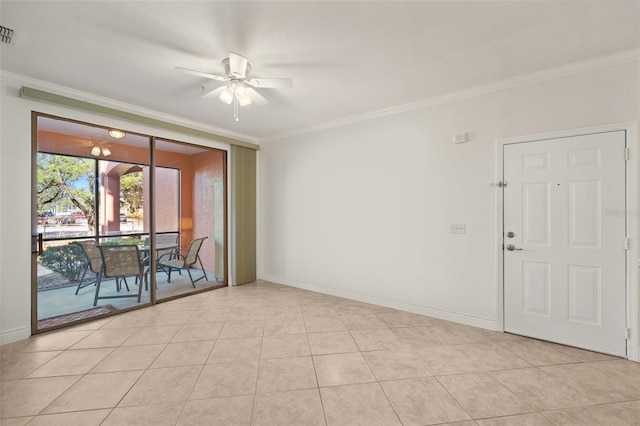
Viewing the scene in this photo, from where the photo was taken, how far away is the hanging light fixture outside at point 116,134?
11.5 ft

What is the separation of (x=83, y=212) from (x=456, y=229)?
4.78m

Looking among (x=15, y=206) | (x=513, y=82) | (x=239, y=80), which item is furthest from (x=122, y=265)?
(x=513, y=82)

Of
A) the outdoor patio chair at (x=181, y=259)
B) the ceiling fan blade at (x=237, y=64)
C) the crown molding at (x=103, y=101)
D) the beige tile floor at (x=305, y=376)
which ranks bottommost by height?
the beige tile floor at (x=305, y=376)

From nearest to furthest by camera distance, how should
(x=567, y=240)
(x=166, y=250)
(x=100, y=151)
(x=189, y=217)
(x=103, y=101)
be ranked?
(x=567, y=240), (x=103, y=101), (x=100, y=151), (x=166, y=250), (x=189, y=217)

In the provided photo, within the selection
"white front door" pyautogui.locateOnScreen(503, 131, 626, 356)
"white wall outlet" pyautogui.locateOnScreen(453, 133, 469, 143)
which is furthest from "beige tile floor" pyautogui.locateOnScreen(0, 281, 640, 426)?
Answer: "white wall outlet" pyautogui.locateOnScreen(453, 133, 469, 143)

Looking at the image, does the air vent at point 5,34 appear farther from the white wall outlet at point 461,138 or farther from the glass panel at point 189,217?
the white wall outlet at point 461,138

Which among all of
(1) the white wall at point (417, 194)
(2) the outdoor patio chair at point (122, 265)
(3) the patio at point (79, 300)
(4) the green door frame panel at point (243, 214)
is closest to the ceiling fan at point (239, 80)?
(1) the white wall at point (417, 194)

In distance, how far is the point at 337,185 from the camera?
4152 mm

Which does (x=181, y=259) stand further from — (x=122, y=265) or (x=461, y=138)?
(x=461, y=138)

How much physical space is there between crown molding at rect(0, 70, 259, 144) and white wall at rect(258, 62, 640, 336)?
133cm

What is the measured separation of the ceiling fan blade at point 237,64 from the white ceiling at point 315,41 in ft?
0.25

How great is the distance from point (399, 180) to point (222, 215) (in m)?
3.24

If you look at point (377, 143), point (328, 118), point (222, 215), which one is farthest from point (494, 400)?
point (222, 215)

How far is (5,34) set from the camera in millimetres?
2061
